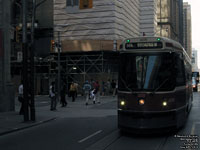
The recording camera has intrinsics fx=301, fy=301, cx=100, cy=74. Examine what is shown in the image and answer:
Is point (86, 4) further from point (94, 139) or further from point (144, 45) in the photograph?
point (94, 139)

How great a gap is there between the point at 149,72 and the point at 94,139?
2662 mm

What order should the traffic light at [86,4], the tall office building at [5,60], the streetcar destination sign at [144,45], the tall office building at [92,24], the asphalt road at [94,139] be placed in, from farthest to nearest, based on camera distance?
the tall office building at [92,24], the tall office building at [5,60], the traffic light at [86,4], the streetcar destination sign at [144,45], the asphalt road at [94,139]

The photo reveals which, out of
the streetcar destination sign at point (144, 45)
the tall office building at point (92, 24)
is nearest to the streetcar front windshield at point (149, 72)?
the streetcar destination sign at point (144, 45)

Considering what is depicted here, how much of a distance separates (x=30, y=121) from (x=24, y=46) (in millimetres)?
3295

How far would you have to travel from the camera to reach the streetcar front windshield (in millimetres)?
9000

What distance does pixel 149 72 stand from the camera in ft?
29.7

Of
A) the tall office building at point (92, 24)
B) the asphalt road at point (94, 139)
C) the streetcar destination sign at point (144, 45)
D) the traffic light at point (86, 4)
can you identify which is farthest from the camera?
the tall office building at point (92, 24)

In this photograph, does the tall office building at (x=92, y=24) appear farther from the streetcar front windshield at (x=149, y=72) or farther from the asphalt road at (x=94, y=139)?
the streetcar front windshield at (x=149, y=72)

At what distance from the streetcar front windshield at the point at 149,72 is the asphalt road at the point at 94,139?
1530 mm

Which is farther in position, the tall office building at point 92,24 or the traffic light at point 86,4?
the tall office building at point 92,24

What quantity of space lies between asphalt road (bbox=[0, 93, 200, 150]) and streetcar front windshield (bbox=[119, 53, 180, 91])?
153 centimetres

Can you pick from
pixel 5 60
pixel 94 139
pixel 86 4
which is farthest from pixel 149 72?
pixel 5 60

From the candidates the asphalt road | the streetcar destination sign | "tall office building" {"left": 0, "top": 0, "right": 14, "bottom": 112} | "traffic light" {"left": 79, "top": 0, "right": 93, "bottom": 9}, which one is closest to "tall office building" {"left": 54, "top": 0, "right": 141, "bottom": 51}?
"tall office building" {"left": 0, "top": 0, "right": 14, "bottom": 112}

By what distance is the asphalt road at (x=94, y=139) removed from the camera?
320 inches
